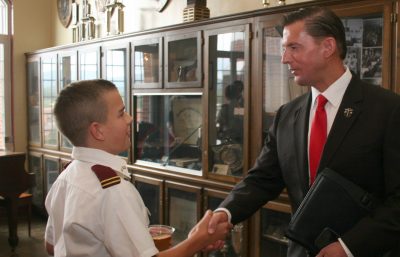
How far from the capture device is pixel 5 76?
6.00m

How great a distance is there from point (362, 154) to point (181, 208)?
7.46ft

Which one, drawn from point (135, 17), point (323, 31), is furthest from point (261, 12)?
point (135, 17)

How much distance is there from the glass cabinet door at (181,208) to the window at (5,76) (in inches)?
126

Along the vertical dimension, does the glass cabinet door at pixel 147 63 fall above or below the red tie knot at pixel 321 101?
above

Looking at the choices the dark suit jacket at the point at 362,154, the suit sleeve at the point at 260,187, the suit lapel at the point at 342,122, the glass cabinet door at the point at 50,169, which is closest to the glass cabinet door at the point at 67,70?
the glass cabinet door at the point at 50,169

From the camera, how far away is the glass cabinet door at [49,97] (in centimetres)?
538

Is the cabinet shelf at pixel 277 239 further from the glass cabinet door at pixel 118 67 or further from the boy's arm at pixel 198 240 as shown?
the glass cabinet door at pixel 118 67

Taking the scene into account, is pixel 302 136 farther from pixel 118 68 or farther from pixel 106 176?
pixel 118 68

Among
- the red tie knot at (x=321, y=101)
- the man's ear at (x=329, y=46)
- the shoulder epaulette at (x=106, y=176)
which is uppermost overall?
the man's ear at (x=329, y=46)

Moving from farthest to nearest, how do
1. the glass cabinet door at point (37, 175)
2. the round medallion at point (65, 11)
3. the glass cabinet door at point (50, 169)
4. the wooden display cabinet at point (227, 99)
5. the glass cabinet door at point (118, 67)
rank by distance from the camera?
the round medallion at point (65, 11) → the glass cabinet door at point (37, 175) → the glass cabinet door at point (50, 169) → the glass cabinet door at point (118, 67) → the wooden display cabinet at point (227, 99)

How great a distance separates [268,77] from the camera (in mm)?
2875

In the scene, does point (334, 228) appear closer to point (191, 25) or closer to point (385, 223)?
point (385, 223)

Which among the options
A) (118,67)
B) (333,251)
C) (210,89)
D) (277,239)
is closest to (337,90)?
(333,251)

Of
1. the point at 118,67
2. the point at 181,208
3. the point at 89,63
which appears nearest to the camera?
the point at 181,208
